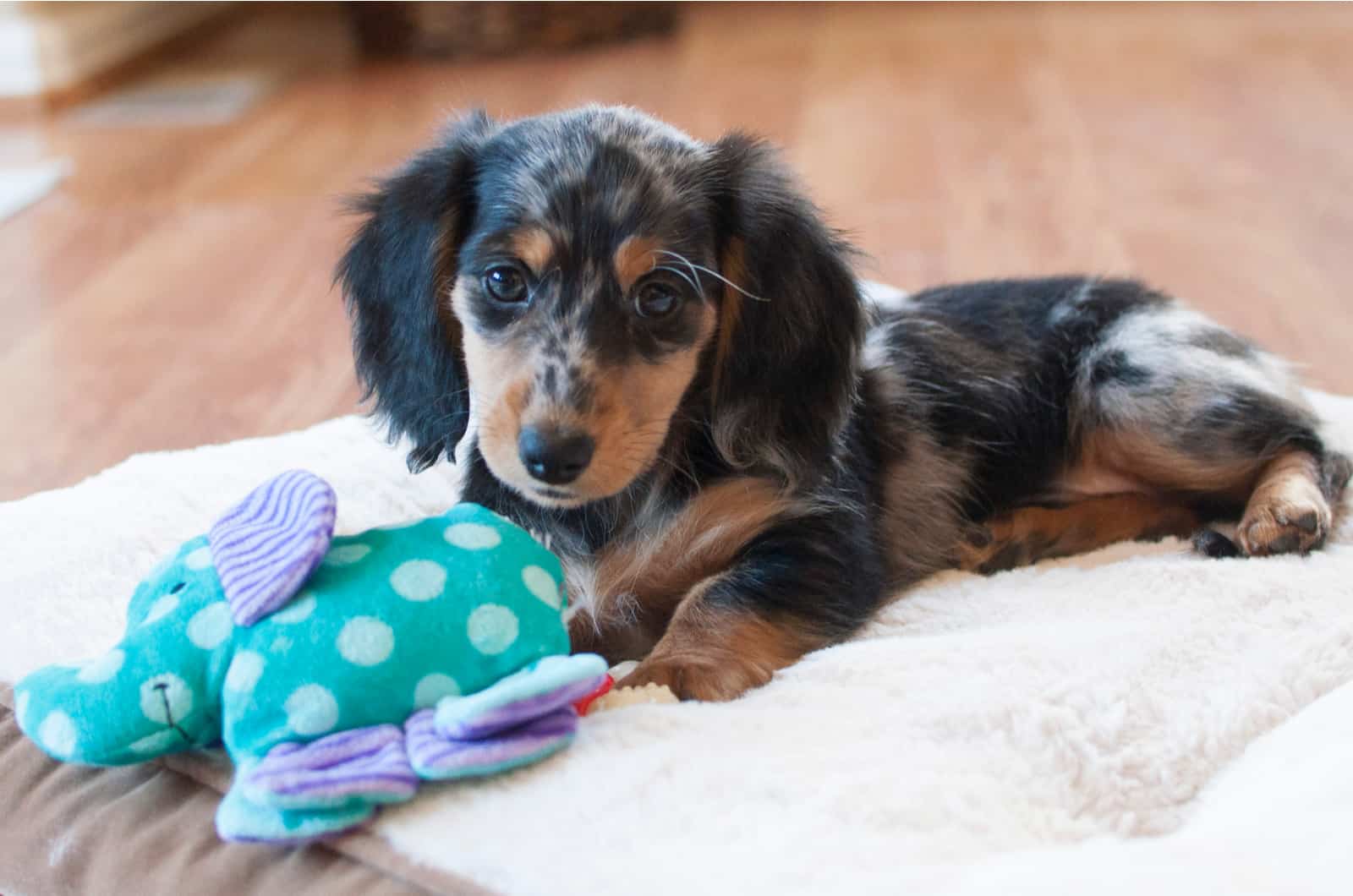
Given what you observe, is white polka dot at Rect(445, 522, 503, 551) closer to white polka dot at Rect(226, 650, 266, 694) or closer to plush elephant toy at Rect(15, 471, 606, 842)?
plush elephant toy at Rect(15, 471, 606, 842)

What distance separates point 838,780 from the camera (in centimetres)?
148

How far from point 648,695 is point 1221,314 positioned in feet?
8.39

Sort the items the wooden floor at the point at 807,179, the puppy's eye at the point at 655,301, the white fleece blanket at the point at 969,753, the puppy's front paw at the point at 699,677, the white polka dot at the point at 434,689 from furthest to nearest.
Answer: the wooden floor at the point at 807,179 → the puppy's eye at the point at 655,301 → the puppy's front paw at the point at 699,677 → the white polka dot at the point at 434,689 → the white fleece blanket at the point at 969,753

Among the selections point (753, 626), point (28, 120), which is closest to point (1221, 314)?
point (753, 626)

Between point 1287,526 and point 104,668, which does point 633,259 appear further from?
point 1287,526

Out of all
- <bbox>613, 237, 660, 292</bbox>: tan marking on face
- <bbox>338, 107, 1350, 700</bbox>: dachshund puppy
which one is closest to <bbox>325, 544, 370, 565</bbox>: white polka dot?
<bbox>338, 107, 1350, 700</bbox>: dachshund puppy

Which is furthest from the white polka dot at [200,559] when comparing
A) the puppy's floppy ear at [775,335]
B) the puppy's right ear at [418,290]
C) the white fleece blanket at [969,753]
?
the puppy's floppy ear at [775,335]

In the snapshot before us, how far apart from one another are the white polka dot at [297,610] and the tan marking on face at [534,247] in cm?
54

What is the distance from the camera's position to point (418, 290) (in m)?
2.01

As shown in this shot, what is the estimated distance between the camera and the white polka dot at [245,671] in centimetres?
145

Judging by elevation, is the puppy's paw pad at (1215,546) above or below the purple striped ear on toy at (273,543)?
below

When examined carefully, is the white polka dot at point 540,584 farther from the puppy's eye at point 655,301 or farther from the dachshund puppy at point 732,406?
the puppy's eye at point 655,301

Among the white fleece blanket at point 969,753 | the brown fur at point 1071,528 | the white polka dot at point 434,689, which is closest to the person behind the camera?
the white fleece blanket at point 969,753

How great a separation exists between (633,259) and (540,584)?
0.47 metres
